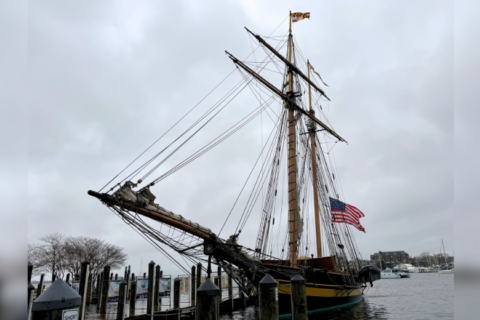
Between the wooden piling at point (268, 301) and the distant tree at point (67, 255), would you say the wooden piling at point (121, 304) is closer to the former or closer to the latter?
the wooden piling at point (268, 301)

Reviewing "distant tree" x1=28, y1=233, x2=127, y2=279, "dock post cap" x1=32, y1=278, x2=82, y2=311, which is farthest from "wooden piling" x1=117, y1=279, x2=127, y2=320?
"distant tree" x1=28, y1=233, x2=127, y2=279

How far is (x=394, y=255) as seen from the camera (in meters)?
159

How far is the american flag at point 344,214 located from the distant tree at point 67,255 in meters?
28.2

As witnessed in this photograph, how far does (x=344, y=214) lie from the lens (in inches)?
816

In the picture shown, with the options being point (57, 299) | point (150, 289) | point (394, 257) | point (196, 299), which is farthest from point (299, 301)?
point (394, 257)

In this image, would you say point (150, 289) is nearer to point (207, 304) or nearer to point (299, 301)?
point (299, 301)

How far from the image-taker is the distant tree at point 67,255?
34.4 meters

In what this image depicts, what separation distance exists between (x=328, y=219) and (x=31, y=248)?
1322 inches

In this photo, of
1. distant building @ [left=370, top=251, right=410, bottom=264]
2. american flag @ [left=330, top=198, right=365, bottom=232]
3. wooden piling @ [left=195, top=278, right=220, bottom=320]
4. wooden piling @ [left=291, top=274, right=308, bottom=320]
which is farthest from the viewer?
distant building @ [left=370, top=251, right=410, bottom=264]

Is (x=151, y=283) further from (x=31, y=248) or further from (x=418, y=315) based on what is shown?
(x=31, y=248)

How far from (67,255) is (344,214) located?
106ft

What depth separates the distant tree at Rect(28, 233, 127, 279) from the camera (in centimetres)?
3441

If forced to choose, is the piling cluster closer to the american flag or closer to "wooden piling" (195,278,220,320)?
"wooden piling" (195,278,220,320)

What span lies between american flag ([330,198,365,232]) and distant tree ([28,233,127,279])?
28.2 m
